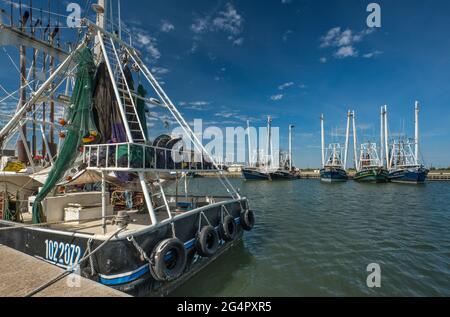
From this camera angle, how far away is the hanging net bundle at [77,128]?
9391 mm

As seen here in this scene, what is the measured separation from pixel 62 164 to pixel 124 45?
22.8 feet

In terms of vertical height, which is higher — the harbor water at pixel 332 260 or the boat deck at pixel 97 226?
the boat deck at pixel 97 226

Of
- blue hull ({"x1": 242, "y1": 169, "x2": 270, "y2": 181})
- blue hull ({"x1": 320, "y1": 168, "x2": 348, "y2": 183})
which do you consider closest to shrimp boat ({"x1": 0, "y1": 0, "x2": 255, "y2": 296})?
blue hull ({"x1": 320, "y1": 168, "x2": 348, "y2": 183})

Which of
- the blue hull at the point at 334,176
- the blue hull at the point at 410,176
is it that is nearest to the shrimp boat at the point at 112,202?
the blue hull at the point at 410,176

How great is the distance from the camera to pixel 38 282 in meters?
6.36

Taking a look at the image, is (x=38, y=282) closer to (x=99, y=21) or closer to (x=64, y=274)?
(x=64, y=274)

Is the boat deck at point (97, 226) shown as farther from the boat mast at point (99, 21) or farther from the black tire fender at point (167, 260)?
the boat mast at point (99, 21)

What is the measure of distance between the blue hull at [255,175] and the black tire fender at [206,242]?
6761 centimetres

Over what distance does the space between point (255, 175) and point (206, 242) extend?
6911 cm

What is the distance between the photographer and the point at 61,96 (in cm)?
1683

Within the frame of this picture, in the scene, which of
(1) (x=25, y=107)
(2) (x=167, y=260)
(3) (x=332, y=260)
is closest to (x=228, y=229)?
(2) (x=167, y=260)

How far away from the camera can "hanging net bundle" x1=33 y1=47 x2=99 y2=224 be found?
9.39m
